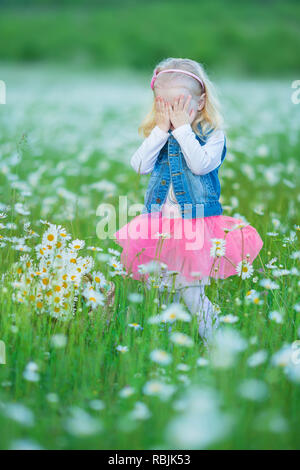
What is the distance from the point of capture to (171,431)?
141 centimetres

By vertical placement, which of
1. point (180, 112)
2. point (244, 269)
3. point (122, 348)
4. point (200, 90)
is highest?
point (200, 90)

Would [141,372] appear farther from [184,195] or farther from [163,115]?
[163,115]

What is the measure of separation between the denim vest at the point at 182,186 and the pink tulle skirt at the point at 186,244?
5 cm

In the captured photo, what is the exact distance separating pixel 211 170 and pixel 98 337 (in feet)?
3.54

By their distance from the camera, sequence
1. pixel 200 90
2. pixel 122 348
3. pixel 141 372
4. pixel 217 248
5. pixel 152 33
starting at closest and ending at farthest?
pixel 141 372 < pixel 122 348 < pixel 217 248 < pixel 200 90 < pixel 152 33

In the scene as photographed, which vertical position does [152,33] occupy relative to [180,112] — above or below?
above

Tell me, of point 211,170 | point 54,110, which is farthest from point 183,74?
point 54,110

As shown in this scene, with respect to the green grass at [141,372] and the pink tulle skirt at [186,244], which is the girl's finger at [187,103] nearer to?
the pink tulle skirt at [186,244]

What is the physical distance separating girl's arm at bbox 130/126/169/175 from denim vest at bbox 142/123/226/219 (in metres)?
0.07

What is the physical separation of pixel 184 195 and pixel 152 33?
98.3ft

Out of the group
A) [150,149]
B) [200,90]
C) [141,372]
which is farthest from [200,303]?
[200,90]

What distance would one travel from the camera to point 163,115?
104 inches
